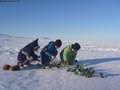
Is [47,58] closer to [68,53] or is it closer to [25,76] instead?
[68,53]

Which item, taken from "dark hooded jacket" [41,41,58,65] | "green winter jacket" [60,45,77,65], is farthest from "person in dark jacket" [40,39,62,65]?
"green winter jacket" [60,45,77,65]

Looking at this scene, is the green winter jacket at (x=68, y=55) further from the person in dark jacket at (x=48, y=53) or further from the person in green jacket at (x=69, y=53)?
the person in dark jacket at (x=48, y=53)

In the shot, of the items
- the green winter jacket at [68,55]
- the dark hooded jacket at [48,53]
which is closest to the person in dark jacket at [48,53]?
the dark hooded jacket at [48,53]

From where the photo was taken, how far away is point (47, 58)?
10.5 meters

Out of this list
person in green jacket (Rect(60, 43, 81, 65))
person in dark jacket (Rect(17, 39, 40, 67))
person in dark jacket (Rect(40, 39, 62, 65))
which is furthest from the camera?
person in green jacket (Rect(60, 43, 81, 65))

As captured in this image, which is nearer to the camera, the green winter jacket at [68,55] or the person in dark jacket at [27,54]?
the person in dark jacket at [27,54]

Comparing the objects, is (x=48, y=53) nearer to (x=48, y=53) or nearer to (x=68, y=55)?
(x=48, y=53)

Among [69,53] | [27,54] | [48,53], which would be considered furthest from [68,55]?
[27,54]

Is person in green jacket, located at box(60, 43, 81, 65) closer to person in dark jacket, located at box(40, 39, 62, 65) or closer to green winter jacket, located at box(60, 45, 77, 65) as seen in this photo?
green winter jacket, located at box(60, 45, 77, 65)

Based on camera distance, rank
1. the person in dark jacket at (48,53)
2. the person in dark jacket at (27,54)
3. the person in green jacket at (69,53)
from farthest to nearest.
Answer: the person in green jacket at (69,53), the person in dark jacket at (48,53), the person in dark jacket at (27,54)

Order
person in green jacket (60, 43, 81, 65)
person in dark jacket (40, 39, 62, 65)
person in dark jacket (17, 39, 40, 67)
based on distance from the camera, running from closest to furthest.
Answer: person in dark jacket (17, 39, 40, 67) → person in dark jacket (40, 39, 62, 65) → person in green jacket (60, 43, 81, 65)

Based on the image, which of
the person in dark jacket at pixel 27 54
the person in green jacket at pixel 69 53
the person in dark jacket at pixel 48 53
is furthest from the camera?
the person in green jacket at pixel 69 53

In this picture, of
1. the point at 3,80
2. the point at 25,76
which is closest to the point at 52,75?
the point at 25,76

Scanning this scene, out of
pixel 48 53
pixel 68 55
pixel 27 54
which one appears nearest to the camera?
pixel 27 54
